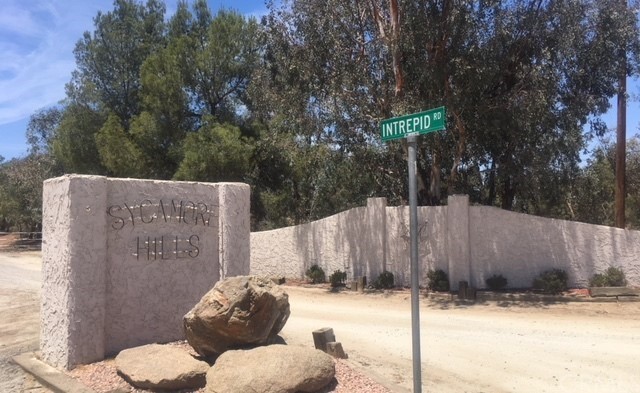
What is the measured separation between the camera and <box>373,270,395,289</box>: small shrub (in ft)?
55.9

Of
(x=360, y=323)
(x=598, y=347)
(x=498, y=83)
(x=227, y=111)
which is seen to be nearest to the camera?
(x=598, y=347)

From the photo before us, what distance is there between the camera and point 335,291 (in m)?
17.5

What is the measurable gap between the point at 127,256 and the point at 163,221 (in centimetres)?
66

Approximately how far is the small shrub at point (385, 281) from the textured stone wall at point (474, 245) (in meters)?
0.31

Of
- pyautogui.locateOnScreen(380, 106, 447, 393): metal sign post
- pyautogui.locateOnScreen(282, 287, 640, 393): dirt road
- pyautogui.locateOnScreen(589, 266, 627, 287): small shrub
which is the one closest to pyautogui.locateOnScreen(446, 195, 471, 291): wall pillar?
pyautogui.locateOnScreen(282, 287, 640, 393): dirt road

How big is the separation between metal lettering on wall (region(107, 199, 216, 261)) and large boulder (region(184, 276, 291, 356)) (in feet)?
4.44

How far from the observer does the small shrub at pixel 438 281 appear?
52.1 ft

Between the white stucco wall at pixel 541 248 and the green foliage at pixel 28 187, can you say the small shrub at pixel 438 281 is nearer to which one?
the white stucco wall at pixel 541 248

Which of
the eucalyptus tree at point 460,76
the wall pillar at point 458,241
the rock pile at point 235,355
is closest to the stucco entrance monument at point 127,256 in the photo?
the rock pile at point 235,355

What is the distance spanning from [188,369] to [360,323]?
5619mm

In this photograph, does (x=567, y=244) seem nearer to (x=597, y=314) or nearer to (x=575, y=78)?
(x=597, y=314)

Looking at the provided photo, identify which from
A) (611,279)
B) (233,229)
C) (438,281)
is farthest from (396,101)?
(233,229)

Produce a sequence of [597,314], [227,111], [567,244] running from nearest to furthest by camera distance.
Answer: [597,314]
[567,244]
[227,111]

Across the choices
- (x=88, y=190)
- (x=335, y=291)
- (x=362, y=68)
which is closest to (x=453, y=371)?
(x=88, y=190)
